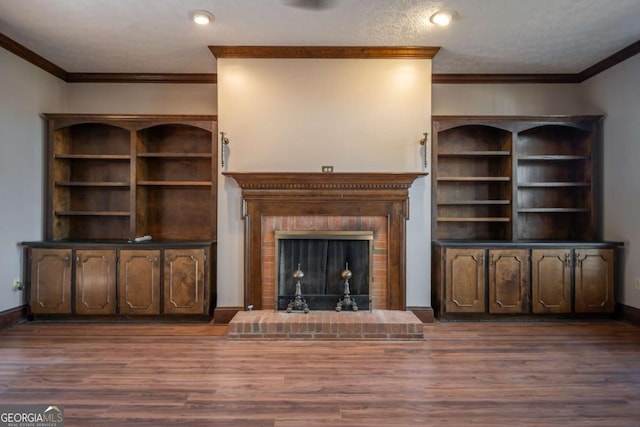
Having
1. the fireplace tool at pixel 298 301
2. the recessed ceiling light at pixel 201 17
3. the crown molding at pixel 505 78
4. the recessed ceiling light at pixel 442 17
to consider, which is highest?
the recessed ceiling light at pixel 201 17

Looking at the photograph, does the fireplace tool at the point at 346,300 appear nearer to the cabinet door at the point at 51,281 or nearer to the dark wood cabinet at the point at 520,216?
the dark wood cabinet at the point at 520,216

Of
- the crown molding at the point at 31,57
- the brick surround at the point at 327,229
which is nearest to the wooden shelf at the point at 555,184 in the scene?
the brick surround at the point at 327,229

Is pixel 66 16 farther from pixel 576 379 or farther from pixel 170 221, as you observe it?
pixel 576 379

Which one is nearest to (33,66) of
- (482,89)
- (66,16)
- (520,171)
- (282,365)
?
(66,16)

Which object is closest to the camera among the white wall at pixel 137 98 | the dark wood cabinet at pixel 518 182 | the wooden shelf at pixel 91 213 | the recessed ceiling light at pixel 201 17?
the recessed ceiling light at pixel 201 17

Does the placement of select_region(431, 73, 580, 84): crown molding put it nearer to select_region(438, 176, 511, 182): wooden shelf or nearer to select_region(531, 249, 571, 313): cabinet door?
select_region(438, 176, 511, 182): wooden shelf

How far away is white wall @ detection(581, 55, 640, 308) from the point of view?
3703 mm

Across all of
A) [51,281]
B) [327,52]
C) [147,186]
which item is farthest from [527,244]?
[51,281]

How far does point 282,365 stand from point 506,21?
3.29m

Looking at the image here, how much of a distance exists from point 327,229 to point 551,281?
2319 mm

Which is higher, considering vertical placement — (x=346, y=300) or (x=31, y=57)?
(x=31, y=57)

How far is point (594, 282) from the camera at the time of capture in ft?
12.6

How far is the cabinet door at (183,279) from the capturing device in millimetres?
3748

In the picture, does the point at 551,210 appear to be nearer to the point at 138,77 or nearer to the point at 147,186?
the point at 147,186
